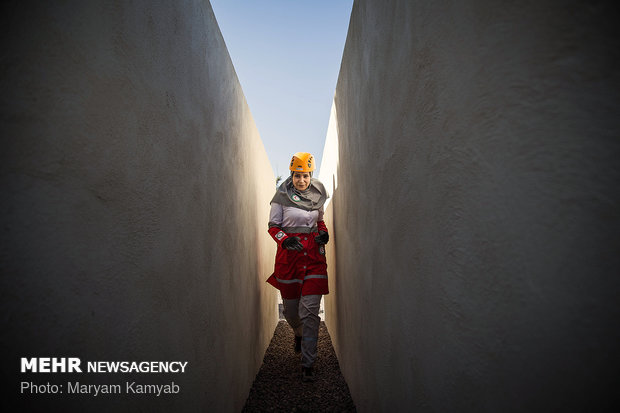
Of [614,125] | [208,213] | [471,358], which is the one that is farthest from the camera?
[208,213]

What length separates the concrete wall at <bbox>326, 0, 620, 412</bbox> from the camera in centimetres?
50

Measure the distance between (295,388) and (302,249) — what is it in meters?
1.21

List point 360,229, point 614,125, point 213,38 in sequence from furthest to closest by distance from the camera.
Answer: point 360,229 < point 213,38 < point 614,125

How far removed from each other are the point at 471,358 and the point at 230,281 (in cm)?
169

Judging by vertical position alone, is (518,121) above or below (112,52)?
below

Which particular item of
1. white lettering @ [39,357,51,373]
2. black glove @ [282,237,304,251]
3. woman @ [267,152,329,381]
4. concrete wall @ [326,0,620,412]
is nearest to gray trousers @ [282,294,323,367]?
woman @ [267,152,329,381]

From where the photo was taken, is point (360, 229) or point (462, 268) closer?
point (462, 268)

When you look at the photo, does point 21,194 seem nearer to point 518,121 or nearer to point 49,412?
point 49,412

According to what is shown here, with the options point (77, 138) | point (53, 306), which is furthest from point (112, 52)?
point (53, 306)

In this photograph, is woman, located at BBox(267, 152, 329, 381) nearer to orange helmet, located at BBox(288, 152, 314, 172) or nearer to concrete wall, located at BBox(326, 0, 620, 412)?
orange helmet, located at BBox(288, 152, 314, 172)

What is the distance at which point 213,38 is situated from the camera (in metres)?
1.93

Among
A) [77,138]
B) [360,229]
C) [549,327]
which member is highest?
[77,138]

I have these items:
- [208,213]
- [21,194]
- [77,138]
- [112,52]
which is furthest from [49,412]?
[208,213]

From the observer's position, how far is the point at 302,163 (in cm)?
343
